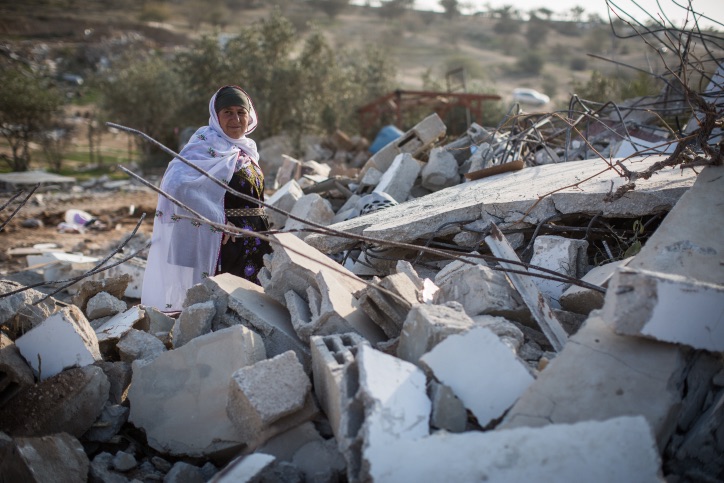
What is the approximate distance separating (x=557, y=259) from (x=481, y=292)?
0.67 m

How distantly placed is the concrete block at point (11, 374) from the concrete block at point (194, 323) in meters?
0.70

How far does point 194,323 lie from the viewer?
2.82 metres

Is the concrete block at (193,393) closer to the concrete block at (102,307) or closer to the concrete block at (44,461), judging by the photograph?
the concrete block at (44,461)

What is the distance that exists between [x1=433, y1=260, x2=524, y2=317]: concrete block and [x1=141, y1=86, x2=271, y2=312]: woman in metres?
2.07

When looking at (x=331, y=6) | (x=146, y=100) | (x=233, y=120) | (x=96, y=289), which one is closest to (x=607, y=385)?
(x=96, y=289)

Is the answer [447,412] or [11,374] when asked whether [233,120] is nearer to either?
[11,374]

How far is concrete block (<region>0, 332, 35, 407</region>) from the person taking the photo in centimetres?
271

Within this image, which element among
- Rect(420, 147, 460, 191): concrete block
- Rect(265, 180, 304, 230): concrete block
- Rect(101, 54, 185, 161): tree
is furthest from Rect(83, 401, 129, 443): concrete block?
Rect(101, 54, 185, 161): tree

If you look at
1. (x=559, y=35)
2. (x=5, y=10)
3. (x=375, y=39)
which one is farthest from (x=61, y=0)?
(x=559, y=35)

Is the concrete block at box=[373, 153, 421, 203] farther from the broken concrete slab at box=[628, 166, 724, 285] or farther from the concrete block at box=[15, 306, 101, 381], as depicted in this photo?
the concrete block at box=[15, 306, 101, 381]

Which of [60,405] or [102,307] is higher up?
[60,405]

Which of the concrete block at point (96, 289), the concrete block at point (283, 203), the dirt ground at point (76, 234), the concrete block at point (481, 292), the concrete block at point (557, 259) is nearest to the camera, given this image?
the concrete block at point (481, 292)

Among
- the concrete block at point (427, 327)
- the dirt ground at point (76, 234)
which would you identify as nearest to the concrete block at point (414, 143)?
the dirt ground at point (76, 234)

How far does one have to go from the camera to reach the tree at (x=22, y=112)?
15.2m
